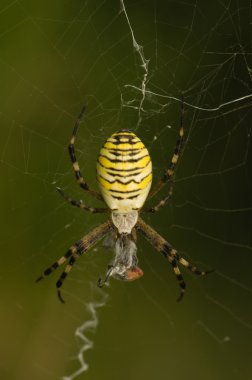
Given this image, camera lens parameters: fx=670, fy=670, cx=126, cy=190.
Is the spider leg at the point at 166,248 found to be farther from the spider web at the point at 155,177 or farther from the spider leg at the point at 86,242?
the spider web at the point at 155,177

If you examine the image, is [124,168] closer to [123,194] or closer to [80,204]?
[123,194]

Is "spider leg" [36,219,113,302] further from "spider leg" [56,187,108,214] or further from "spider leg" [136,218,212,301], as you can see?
"spider leg" [56,187,108,214]

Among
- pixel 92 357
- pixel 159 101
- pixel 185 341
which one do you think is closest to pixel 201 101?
pixel 159 101

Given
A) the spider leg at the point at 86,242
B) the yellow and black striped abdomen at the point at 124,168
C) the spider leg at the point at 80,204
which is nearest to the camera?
the yellow and black striped abdomen at the point at 124,168

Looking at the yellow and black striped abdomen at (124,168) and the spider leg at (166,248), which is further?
the spider leg at (166,248)

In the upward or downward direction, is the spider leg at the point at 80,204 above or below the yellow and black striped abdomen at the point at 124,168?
below

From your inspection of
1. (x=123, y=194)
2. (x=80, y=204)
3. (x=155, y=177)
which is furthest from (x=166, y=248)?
(x=123, y=194)

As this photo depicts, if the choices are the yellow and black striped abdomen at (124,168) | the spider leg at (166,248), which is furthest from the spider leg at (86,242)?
the yellow and black striped abdomen at (124,168)
